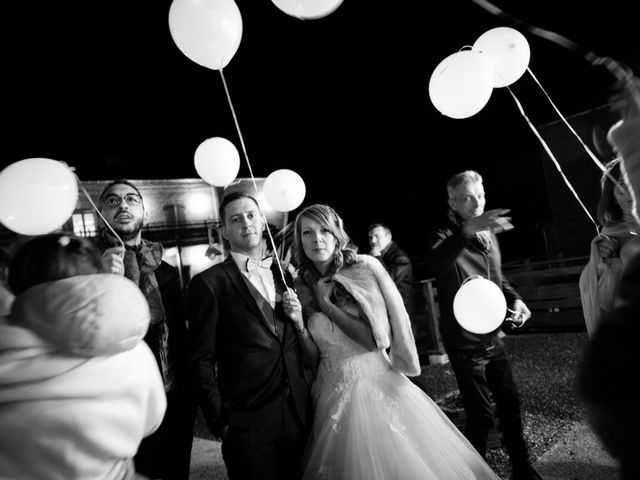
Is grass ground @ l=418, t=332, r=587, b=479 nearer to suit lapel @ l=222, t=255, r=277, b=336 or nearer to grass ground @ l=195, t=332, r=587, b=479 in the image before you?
grass ground @ l=195, t=332, r=587, b=479

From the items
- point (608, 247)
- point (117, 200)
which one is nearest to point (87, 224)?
point (117, 200)

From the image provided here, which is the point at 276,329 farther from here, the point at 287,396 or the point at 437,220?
the point at 437,220

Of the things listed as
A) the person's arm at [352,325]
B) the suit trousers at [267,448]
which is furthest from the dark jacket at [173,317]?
the person's arm at [352,325]

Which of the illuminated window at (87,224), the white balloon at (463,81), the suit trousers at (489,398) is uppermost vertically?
the illuminated window at (87,224)

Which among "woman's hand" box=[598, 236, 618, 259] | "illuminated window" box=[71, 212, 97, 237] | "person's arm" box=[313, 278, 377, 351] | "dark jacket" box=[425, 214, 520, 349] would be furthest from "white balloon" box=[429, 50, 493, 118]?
"illuminated window" box=[71, 212, 97, 237]

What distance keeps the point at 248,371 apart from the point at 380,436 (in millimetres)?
839

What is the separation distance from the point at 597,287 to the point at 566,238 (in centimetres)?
1463

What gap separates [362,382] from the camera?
8.04 ft

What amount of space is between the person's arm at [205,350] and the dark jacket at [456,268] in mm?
1749

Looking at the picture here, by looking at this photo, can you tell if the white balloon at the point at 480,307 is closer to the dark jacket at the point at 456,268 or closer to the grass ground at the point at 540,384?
the dark jacket at the point at 456,268

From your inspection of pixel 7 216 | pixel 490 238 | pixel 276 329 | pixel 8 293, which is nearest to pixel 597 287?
pixel 490 238

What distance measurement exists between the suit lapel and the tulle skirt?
58 centimetres

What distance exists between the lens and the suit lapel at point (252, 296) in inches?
92.0

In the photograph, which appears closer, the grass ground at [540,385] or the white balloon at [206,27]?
the white balloon at [206,27]
